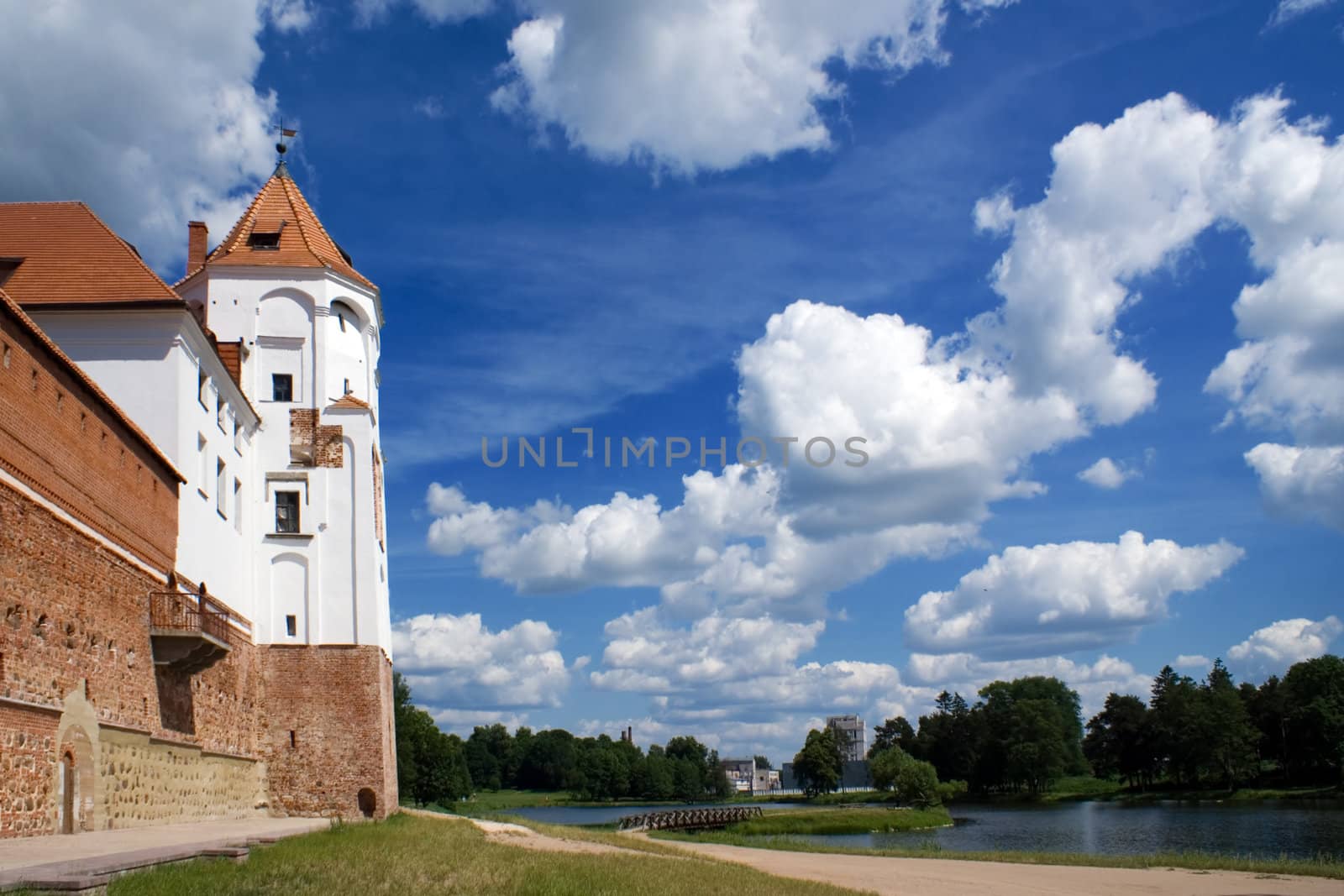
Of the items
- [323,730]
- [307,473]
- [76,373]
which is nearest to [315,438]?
[307,473]

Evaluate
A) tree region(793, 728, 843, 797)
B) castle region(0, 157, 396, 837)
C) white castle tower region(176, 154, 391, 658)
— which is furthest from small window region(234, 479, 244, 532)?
tree region(793, 728, 843, 797)

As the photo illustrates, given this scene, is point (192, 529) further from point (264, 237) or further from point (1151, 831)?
point (1151, 831)

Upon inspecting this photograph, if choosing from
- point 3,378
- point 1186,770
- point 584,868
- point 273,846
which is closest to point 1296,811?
point 1186,770

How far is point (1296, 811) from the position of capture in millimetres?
57469

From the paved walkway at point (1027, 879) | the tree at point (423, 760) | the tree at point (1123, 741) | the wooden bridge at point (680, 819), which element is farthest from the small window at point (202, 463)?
the tree at point (1123, 741)

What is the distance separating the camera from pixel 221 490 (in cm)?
3028

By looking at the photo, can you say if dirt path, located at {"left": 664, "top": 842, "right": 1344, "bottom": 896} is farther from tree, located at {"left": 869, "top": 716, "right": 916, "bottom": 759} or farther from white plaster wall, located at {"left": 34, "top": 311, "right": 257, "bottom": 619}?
tree, located at {"left": 869, "top": 716, "right": 916, "bottom": 759}

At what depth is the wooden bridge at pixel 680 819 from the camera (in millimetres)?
60812

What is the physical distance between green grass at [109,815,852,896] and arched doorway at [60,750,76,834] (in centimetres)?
377

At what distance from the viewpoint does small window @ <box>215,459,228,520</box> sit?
1168 inches

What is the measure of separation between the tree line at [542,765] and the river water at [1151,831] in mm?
26342

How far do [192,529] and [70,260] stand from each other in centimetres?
702

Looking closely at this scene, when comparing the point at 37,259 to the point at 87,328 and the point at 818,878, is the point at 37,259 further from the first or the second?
the point at 818,878

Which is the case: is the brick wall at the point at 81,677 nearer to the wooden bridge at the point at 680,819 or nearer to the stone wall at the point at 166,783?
the stone wall at the point at 166,783
